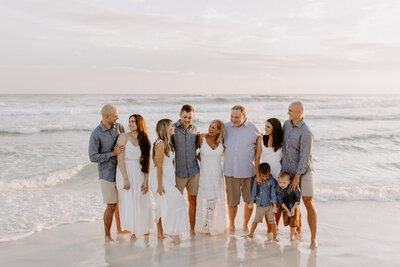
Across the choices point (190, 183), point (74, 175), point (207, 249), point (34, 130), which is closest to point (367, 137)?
point (190, 183)

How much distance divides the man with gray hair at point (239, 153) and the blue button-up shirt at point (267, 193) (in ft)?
0.74

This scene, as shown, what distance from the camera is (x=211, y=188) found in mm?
4820

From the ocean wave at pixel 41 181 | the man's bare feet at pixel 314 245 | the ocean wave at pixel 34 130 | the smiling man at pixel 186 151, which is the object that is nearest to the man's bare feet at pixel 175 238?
the smiling man at pixel 186 151

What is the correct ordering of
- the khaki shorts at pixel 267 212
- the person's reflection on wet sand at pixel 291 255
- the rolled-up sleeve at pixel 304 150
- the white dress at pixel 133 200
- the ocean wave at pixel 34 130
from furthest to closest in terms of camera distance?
the ocean wave at pixel 34 130
the khaki shorts at pixel 267 212
the white dress at pixel 133 200
the rolled-up sleeve at pixel 304 150
the person's reflection on wet sand at pixel 291 255

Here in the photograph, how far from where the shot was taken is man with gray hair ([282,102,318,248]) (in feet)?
13.9

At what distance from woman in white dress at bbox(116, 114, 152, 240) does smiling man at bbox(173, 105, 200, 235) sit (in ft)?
1.47

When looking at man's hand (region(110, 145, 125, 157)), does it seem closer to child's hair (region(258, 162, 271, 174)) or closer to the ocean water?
the ocean water

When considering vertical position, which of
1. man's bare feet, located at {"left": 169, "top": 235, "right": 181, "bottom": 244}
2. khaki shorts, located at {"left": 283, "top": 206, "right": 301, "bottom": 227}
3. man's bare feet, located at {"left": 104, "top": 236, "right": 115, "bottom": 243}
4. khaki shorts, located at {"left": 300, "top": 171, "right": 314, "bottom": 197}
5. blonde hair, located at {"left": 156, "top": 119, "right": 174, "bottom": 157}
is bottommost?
man's bare feet, located at {"left": 104, "top": 236, "right": 115, "bottom": 243}

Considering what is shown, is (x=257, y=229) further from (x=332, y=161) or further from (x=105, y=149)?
(x=332, y=161)

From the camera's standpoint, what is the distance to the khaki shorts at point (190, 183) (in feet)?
15.6

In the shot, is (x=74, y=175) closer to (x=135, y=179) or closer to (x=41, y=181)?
(x=41, y=181)

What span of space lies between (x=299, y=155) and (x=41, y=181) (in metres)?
6.21

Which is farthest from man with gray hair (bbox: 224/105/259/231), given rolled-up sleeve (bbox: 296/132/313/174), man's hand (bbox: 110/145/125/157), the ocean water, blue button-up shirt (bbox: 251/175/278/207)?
the ocean water

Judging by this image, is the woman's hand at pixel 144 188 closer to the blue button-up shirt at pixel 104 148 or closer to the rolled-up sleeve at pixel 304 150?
the blue button-up shirt at pixel 104 148
